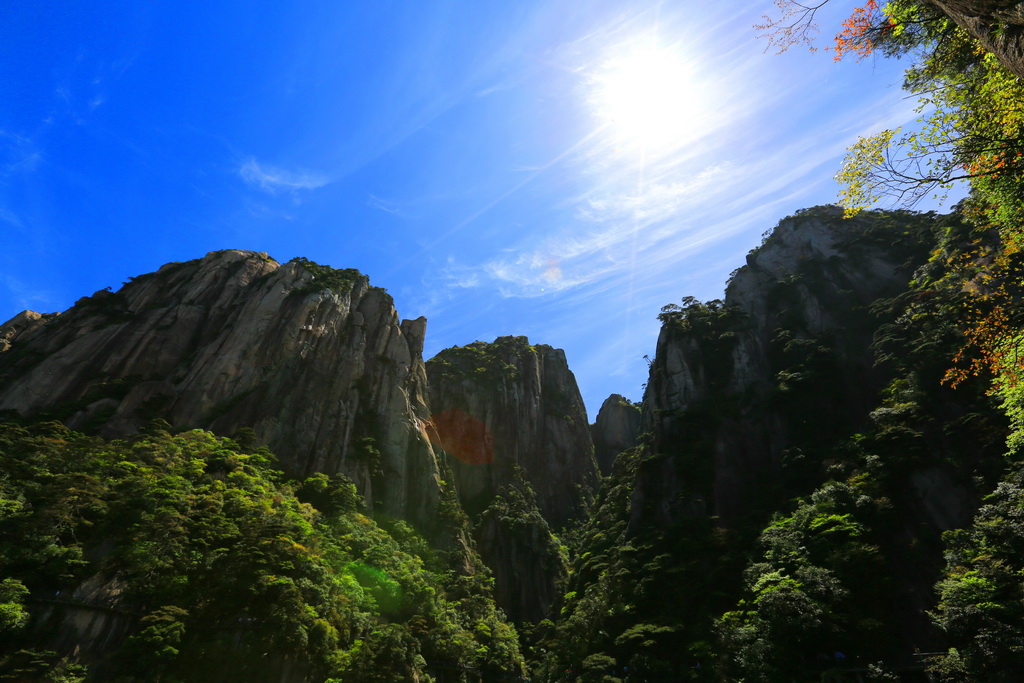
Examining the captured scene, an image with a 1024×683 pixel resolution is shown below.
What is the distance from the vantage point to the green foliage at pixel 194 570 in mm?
19234

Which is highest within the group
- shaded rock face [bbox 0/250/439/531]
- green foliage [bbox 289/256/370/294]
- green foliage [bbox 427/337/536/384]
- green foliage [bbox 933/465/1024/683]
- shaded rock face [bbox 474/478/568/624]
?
green foliage [bbox 427/337/536/384]

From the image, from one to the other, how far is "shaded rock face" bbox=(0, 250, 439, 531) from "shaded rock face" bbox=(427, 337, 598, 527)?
19142mm

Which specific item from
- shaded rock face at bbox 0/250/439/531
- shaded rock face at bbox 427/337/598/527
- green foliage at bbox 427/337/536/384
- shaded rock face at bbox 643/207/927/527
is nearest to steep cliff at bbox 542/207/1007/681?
shaded rock face at bbox 643/207/927/527

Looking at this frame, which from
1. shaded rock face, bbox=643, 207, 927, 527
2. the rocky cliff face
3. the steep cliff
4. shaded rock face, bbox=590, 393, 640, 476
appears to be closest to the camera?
the steep cliff

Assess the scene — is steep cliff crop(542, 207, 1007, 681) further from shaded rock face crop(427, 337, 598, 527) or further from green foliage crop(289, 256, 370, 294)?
green foliage crop(289, 256, 370, 294)

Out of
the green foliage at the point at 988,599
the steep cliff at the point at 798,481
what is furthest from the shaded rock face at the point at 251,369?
the green foliage at the point at 988,599

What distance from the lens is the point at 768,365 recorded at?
55656 millimetres

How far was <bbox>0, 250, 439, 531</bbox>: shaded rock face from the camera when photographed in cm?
4250

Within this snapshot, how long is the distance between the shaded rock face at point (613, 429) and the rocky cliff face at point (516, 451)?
828cm

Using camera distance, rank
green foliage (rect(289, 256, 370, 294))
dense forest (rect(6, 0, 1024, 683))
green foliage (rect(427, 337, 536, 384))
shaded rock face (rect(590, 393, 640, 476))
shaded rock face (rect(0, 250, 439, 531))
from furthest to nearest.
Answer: shaded rock face (rect(590, 393, 640, 476))
green foliage (rect(427, 337, 536, 384))
green foliage (rect(289, 256, 370, 294))
shaded rock face (rect(0, 250, 439, 531))
dense forest (rect(6, 0, 1024, 683))

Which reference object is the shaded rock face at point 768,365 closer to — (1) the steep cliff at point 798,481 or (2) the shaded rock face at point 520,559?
(1) the steep cliff at point 798,481

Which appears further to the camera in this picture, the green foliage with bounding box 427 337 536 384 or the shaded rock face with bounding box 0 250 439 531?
the green foliage with bounding box 427 337 536 384

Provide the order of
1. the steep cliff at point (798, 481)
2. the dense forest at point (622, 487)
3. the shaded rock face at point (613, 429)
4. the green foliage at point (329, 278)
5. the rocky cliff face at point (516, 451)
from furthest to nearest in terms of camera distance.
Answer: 1. the shaded rock face at point (613, 429)
2. the rocky cliff face at point (516, 451)
3. the green foliage at point (329, 278)
4. the steep cliff at point (798, 481)
5. the dense forest at point (622, 487)

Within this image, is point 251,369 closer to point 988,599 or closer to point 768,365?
point 988,599
